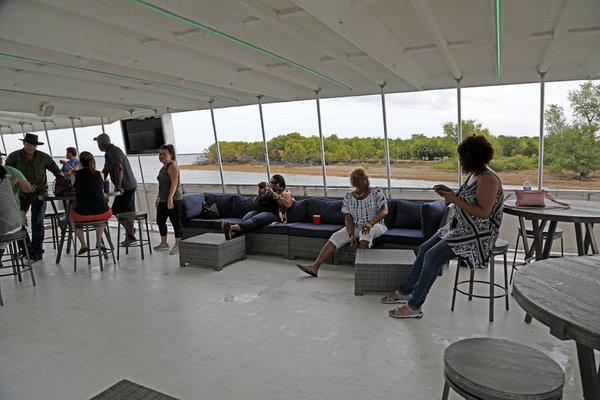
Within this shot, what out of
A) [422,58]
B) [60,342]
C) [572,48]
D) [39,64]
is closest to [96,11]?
[39,64]

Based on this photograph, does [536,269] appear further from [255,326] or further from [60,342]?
[60,342]

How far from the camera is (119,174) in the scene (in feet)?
19.6

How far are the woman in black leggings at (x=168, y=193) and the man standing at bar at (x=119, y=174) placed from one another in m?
0.64

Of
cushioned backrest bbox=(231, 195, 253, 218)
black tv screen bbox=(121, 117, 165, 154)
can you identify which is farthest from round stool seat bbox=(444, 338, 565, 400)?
black tv screen bbox=(121, 117, 165, 154)

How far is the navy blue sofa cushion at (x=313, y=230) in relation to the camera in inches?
196

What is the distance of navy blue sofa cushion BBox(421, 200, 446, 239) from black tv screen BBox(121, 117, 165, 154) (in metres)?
5.71

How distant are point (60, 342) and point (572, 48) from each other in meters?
5.77

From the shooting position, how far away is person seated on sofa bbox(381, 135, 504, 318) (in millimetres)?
2926

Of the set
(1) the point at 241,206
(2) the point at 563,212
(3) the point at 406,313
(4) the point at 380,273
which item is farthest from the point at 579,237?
(1) the point at 241,206

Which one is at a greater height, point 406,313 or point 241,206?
point 241,206

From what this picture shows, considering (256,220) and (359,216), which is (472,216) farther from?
(256,220)

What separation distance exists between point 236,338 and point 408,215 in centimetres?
285

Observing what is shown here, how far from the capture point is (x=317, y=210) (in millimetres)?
5559

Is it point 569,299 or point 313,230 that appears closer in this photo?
point 569,299
